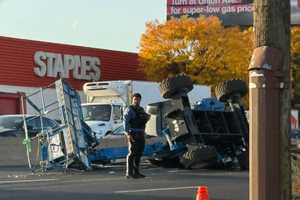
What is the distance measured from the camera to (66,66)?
47.2 m

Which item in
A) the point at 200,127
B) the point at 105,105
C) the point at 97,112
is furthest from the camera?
the point at 105,105

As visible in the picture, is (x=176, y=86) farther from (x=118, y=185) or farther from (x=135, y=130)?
(x=118, y=185)

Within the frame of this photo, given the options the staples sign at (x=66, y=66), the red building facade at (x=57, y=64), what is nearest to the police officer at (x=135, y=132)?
the red building facade at (x=57, y=64)

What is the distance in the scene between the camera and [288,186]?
240 inches

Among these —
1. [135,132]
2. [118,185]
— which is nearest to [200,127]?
[135,132]

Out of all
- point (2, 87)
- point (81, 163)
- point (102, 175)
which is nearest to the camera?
point (102, 175)

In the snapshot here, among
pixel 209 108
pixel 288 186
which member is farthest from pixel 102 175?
pixel 288 186

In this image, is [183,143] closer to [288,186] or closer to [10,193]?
[10,193]

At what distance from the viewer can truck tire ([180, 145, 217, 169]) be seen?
16.5m

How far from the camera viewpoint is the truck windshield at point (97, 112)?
83.4ft

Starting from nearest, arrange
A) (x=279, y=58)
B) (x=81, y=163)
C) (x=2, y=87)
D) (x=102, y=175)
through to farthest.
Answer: (x=279, y=58) < (x=102, y=175) < (x=81, y=163) < (x=2, y=87)

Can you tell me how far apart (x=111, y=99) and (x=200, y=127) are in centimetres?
1084

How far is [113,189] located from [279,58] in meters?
6.66

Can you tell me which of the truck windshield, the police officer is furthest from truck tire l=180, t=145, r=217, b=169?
the truck windshield
